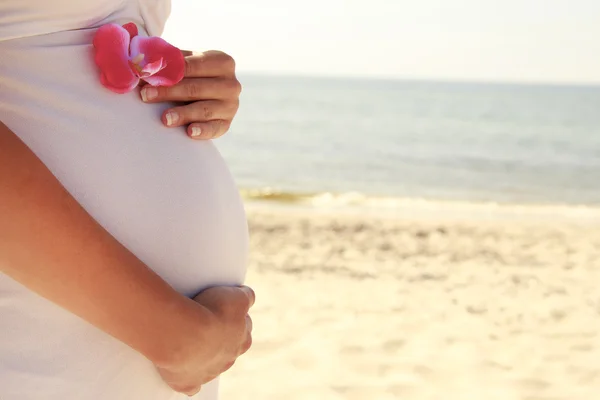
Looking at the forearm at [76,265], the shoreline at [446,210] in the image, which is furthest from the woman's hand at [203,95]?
the shoreline at [446,210]

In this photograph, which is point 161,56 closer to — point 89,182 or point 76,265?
point 89,182

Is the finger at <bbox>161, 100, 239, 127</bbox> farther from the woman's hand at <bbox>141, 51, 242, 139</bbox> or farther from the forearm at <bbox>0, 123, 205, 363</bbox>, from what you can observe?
the forearm at <bbox>0, 123, 205, 363</bbox>

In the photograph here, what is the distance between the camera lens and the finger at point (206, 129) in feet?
3.65

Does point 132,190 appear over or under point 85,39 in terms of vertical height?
under

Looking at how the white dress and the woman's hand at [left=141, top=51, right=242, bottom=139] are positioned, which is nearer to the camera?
the white dress

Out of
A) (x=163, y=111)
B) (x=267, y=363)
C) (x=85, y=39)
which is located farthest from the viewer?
(x=267, y=363)

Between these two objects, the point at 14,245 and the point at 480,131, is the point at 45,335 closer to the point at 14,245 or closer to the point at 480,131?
the point at 14,245

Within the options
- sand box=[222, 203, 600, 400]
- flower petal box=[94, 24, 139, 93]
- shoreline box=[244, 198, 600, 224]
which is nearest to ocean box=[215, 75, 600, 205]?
shoreline box=[244, 198, 600, 224]

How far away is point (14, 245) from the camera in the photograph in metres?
0.83

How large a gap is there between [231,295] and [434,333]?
365cm

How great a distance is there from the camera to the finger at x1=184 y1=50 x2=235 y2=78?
1.15 metres

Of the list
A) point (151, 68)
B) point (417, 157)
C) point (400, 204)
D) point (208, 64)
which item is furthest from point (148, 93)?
point (417, 157)

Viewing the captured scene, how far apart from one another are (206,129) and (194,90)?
6 cm

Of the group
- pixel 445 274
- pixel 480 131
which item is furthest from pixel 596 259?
pixel 480 131
